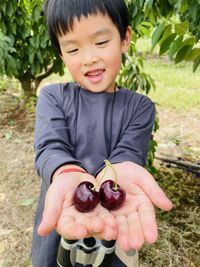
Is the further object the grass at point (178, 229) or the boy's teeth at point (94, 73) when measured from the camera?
the grass at point (178, 229)

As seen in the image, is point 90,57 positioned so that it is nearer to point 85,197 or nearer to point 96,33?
point 96,33

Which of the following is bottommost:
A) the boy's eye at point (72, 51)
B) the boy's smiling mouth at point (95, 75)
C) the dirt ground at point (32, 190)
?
the dirt ground at point (32, 190)

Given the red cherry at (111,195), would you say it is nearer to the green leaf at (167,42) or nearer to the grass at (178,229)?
the green leaf at (167,42)

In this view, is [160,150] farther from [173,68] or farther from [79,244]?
[173,68]

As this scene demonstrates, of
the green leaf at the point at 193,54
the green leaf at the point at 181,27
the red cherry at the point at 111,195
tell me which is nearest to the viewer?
the red cherry at the point at 111,195

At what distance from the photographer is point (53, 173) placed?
1.25 m

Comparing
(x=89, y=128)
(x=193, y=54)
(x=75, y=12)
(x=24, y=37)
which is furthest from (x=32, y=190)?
(x=75, y=12)

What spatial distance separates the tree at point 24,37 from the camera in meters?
3.34

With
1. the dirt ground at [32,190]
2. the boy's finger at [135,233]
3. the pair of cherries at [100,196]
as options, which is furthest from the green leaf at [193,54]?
the dirt ground at [32,190]

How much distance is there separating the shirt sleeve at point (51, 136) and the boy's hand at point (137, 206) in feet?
0.58

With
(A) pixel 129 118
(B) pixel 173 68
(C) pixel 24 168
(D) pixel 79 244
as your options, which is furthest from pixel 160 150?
(B) pixel 173 68

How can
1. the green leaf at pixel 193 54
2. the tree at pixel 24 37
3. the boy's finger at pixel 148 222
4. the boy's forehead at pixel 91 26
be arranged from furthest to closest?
the tree at pixel 24 37 < the green leaf at pixel 193 54 < the boy's forehead at pixel 91 26 < the boy's finger at pixel 148 222

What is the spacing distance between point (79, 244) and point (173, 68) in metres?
5.87

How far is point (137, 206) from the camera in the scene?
4.01 feet
